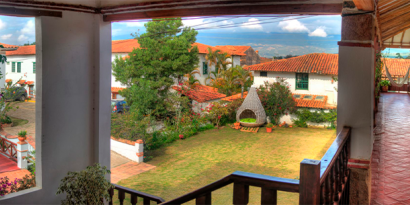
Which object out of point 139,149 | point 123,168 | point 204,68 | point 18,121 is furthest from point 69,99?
point 204,68

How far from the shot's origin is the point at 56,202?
4.19 meters

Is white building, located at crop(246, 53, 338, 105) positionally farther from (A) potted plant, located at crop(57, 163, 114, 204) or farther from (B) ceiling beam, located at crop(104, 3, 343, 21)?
(A) potted plant, located at crop(57, 163, 114, 204)

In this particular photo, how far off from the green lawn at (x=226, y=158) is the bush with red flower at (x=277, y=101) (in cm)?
113

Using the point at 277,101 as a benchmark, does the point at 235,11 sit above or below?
above

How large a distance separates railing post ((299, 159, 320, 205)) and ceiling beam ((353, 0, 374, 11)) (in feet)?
4.82

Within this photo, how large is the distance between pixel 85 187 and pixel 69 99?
1.15 m

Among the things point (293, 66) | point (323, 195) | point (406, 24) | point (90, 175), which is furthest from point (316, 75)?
point (323, 195)

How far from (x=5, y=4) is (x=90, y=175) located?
2.23 metres

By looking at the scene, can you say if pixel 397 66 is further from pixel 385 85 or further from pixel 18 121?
pixel 18 121

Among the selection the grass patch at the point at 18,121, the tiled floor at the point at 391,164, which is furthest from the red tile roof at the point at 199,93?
the tiled floor at the point at 391,164

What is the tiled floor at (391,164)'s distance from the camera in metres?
2.71

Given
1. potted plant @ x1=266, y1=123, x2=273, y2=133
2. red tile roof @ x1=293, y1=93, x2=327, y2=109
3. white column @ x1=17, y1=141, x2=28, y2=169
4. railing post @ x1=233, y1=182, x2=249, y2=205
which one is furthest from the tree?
railing post @ x1=233, y1=182, x2=249, y2=205

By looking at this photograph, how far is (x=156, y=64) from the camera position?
17.0 m

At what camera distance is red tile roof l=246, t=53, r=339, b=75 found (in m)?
19.9
